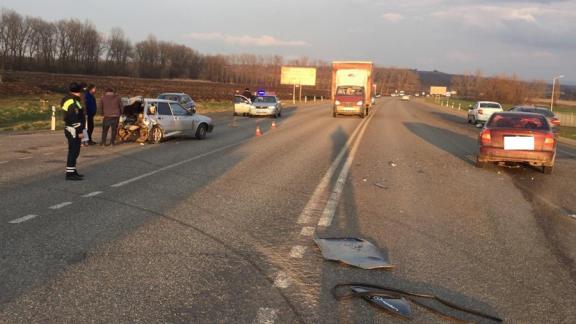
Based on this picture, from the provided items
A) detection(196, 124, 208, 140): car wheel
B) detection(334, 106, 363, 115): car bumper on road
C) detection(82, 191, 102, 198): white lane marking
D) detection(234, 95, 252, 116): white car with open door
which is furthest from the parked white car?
detection(82, 191, 102, 198): white lane marking

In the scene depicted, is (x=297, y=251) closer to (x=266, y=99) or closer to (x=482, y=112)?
(x=266, y=99)

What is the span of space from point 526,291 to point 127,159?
9.93 m

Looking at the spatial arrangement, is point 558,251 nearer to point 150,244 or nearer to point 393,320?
point 393,320

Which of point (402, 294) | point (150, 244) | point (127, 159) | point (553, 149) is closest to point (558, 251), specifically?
point (402, 294)

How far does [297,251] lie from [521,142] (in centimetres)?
828

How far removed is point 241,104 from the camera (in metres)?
33.3

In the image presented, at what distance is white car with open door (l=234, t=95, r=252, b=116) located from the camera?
3328 cm

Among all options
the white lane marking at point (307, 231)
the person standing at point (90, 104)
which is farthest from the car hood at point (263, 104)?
the white lane marking at point (307, 231)

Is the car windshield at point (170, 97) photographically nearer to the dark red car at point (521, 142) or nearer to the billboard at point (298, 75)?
the dark red car at point (521, 142)

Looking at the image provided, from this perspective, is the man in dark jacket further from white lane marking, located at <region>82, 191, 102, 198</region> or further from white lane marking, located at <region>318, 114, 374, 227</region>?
white lane marking, located at <region>82, 191, 102, 198</region>

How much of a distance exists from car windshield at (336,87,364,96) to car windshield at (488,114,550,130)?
845 inches

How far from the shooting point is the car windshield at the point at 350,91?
3406 cm

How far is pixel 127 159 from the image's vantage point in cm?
1269

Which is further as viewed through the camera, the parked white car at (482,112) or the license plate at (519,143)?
the parked white car at (482,112)
